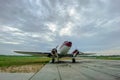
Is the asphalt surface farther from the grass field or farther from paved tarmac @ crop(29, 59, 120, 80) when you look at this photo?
the grass field

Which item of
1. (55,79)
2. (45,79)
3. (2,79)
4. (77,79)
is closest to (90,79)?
(77,79)

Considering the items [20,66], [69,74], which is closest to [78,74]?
[69,74]

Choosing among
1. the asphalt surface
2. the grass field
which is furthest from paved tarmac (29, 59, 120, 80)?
the grass field

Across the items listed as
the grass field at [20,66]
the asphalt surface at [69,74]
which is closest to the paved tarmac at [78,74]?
the asphalt surface at [69,74]

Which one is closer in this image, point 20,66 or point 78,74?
point 78,74

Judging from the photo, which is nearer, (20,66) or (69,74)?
(69,74)

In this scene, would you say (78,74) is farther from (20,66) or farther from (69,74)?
(20,66)

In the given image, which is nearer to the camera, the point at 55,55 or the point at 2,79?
the point at 2,79

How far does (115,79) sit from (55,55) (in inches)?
977

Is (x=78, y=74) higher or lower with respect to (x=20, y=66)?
lower

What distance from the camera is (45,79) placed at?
978 centimetres

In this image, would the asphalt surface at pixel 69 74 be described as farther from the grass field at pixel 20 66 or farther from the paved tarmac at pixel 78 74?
the grass field at pixel 20 66

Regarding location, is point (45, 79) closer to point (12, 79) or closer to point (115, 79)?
point (12, 79)

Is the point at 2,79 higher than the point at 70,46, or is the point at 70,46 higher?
the point at 70,46
